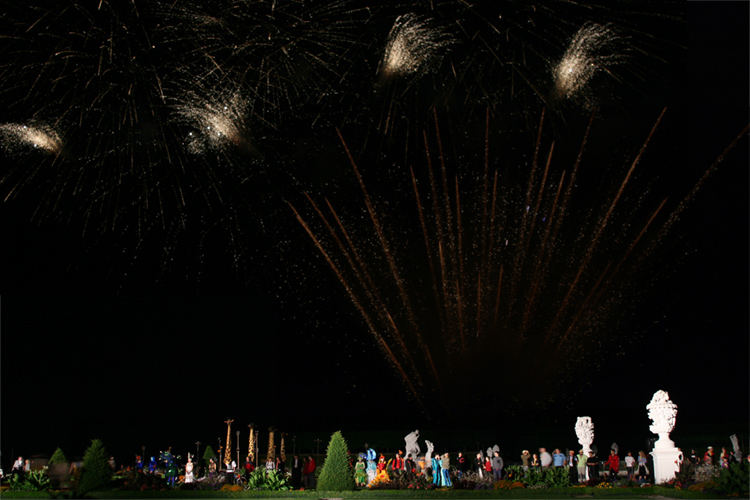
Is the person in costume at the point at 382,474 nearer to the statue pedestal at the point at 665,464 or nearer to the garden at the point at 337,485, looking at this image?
the garden at the point at 337,485

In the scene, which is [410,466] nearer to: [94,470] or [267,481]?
[267,481]

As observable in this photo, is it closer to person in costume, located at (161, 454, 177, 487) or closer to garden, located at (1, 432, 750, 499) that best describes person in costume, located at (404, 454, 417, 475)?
garden, located at (1, 432, 750, 499)

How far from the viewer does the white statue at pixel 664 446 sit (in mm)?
20688

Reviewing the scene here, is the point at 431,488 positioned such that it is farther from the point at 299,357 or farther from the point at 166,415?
the point at 299,357

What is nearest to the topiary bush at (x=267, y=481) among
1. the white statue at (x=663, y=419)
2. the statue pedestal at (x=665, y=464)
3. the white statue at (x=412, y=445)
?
the white statue at (x=412, y=445)

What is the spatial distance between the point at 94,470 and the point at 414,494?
8.85 metres

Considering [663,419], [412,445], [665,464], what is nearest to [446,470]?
[412,445]

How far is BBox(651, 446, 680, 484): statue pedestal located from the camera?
20625 millimetres

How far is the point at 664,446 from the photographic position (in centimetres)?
2109

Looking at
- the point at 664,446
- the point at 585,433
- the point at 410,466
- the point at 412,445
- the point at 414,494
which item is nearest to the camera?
the point at 414,494

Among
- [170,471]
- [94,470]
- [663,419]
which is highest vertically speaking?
[663,419]

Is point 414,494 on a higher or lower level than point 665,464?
lower

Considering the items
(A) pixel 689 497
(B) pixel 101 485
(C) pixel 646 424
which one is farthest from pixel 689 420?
(B) pixel 101 485

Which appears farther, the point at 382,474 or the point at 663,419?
the point at 663,419
